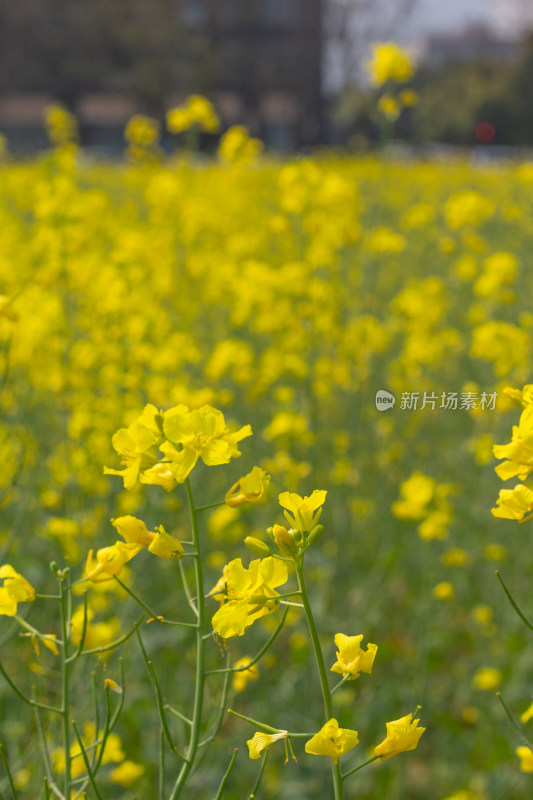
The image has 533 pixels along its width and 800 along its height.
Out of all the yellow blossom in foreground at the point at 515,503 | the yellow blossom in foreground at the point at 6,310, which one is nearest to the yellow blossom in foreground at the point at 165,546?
the yellow blossom in foreground at the point at 515,503

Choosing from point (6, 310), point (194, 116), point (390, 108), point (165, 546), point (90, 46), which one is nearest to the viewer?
point (165, 546)

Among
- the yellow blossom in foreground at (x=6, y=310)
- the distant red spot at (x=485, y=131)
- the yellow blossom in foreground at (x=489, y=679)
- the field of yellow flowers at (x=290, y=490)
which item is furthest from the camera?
the distant red spot at (x=485, y=131)

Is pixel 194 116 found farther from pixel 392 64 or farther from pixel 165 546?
pixel 165 546

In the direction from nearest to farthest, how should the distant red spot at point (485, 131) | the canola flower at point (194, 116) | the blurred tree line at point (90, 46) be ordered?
the canola flower at point (194, 116), the distant red spot at point (485, 131), the blurred tree line at point (90, 46)

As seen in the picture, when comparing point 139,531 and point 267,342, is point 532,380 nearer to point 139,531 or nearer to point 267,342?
point 267,342

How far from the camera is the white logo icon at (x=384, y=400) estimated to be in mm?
2822

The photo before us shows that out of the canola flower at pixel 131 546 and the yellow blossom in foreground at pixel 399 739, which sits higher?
the canola flower at pixel 131 546

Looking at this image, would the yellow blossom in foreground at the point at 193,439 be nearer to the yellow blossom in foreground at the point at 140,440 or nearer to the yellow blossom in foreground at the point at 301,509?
the yellow blossom in foreground at the point at 140,440

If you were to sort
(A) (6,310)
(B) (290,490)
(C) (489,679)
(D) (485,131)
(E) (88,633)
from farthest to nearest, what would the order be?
(D) (485,131), (B) (290,490), (C) (489,679), (A) (6,310), (E) (88,633)

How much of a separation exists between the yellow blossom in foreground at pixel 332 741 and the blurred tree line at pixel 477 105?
23.8 meters

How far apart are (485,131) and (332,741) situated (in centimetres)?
2646

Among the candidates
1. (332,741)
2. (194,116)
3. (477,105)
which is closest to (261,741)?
(332,741)

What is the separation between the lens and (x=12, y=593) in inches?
32.8

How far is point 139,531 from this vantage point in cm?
81
